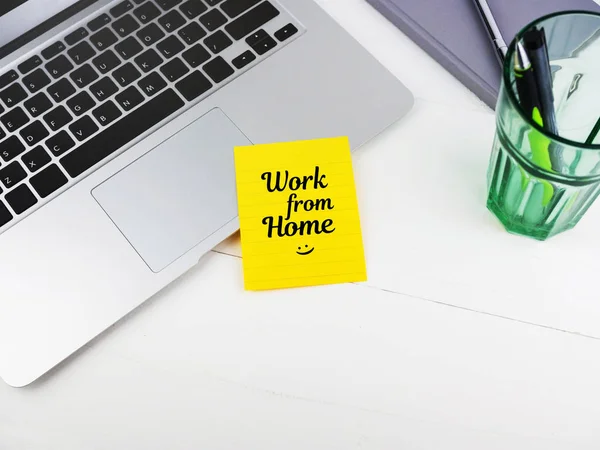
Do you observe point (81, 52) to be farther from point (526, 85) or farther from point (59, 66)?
point (526, 85)

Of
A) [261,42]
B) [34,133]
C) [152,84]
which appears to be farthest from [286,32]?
[34,133]

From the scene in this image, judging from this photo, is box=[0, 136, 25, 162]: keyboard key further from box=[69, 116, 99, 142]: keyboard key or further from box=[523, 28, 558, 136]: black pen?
box=[523, 28, 558, 136]: black pen

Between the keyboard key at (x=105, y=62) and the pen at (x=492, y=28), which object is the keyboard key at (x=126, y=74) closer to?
the keyboard key at (x=105, y=62)

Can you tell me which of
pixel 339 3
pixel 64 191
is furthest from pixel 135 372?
pixel 339 3

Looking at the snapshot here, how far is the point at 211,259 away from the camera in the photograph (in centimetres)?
54

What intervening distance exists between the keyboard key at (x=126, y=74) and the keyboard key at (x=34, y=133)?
75mm

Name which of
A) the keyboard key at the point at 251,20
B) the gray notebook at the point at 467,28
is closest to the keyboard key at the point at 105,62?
the keyboard key at the point at 251,20

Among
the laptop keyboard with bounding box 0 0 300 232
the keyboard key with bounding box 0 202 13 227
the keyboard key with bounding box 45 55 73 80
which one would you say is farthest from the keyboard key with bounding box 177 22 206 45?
the keyboard key with bounding box 0 202 13 227

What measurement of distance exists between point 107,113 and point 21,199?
100 mm

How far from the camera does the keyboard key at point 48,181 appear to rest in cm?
55

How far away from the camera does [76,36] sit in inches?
23.3

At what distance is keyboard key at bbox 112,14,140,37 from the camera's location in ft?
1.94

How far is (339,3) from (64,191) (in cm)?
31

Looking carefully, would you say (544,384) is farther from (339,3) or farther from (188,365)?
(339,3)
